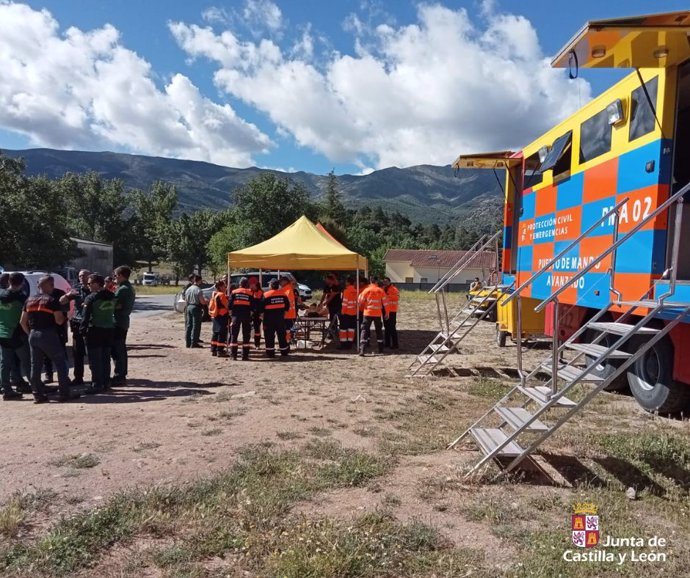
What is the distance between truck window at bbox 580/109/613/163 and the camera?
6.60 metres

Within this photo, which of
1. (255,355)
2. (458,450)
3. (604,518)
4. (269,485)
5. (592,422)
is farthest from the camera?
(255,355)

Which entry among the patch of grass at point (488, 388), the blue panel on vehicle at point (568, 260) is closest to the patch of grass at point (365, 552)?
the patch of grass at point (488, 388)

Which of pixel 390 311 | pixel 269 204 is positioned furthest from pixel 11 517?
pixel 269 204

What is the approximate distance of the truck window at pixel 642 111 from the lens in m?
5.52

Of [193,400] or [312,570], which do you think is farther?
[193,400]

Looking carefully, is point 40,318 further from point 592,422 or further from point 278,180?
point 278,180

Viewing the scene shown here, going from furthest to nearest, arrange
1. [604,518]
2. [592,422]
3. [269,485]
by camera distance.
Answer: [592,422]
[269,485]
[604,518]

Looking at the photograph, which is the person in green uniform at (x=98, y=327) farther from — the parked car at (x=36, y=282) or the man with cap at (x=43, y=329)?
the parked car at (x=36, y=282)

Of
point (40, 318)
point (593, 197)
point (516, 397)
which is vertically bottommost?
point (516, 397)

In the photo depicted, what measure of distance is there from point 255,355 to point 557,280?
6515mm

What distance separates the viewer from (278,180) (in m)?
46.7

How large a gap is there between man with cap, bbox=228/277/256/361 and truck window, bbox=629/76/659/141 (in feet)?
24.1

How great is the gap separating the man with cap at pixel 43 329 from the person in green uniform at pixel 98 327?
495 mm

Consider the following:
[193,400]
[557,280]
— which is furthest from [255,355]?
[557,280]
